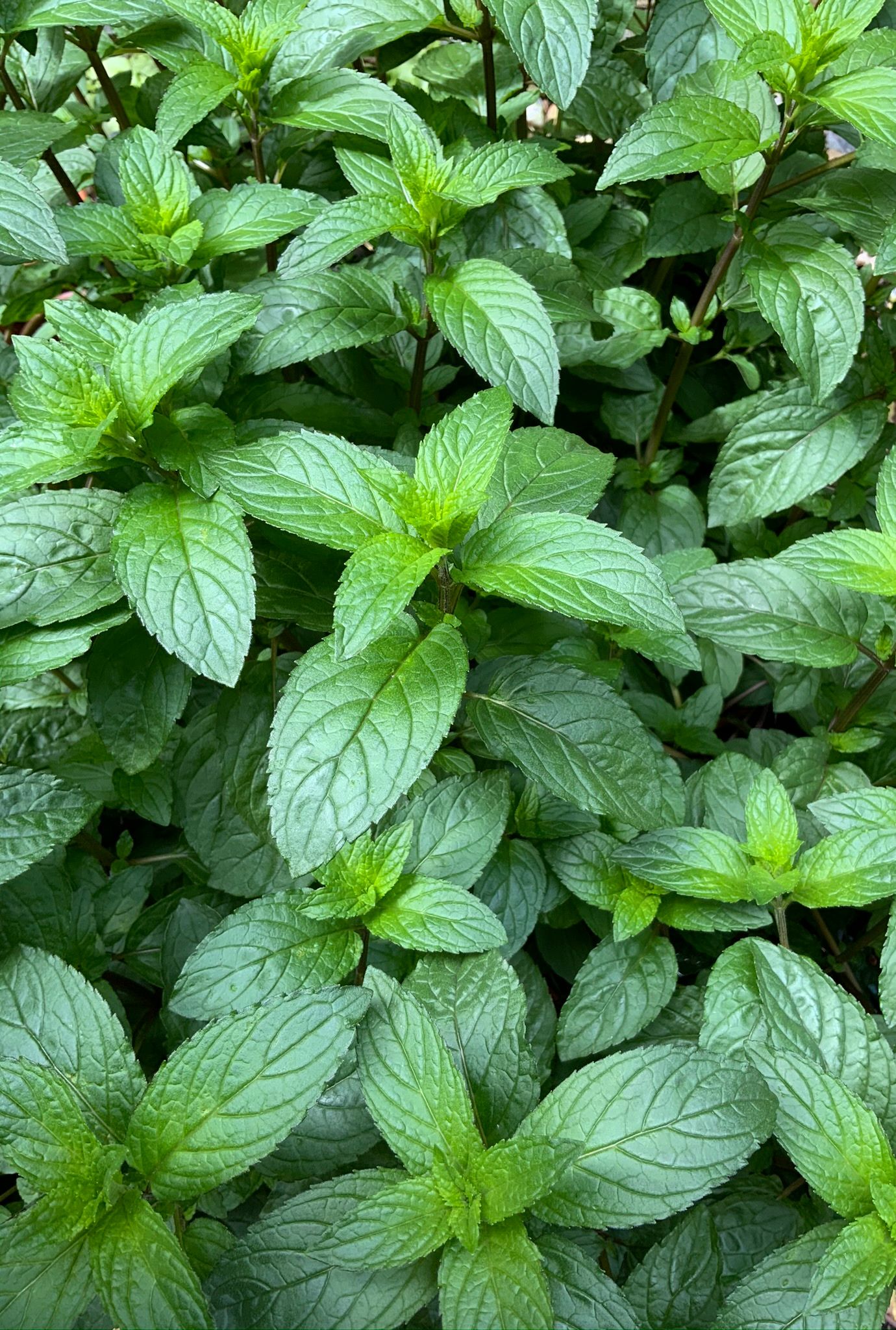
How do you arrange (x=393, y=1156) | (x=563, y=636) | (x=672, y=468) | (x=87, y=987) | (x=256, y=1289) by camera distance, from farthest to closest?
(x=672, y=468) < (x=563, y=636) < (x=393, y=1156) < (x=87, y=987) < (x=256, y=1289)

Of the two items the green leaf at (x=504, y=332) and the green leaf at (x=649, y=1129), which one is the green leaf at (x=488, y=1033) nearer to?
the green leaf at (x=649, y=1129)

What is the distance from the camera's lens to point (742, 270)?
1.59 meters

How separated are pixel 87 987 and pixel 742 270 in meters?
1.46

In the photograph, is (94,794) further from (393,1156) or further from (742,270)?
(742,270)

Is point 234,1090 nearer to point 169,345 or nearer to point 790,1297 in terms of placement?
point 790,1297

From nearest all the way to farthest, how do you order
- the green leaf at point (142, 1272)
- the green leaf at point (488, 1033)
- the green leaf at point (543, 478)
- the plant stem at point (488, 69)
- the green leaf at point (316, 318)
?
the green leaf at point (142, 1272), the green leaf at point (488, 1033), the green leaf at point (543, 478), the green leaf at point (316, 318), the plant stem at point (488, 69)

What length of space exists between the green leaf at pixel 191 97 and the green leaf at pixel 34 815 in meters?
0.98

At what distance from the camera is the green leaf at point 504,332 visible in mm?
1348

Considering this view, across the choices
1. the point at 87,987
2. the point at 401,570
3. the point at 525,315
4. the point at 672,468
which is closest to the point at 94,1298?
the point at 87,987

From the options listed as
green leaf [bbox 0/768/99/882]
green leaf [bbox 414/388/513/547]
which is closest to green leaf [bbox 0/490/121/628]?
green leaf [bbox 0/768/99/882]

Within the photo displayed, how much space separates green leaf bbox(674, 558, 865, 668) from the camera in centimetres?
147

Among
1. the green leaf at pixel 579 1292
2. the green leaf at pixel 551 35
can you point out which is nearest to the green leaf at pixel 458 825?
the green leaf at pixel 579 1292

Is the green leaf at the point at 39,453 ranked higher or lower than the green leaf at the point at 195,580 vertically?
higher

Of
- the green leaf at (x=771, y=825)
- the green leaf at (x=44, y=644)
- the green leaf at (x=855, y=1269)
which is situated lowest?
the green leaf at (x=855, y=1269)
